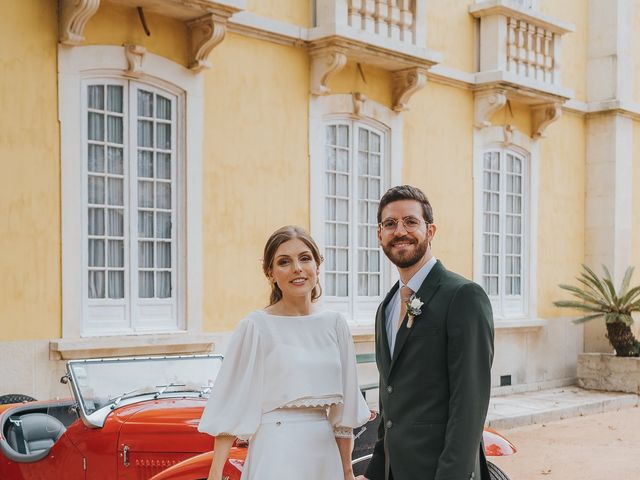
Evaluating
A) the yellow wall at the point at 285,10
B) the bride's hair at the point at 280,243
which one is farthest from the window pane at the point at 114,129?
the bride's hair at the point at 280,243

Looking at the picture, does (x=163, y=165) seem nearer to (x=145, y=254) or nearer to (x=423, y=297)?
(x=145, y=254)

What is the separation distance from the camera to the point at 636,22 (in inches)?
662

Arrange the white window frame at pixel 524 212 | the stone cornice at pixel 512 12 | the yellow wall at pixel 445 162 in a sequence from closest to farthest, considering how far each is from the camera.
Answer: the yellow wall at pixel 445 162, the stone cornice at pixel 512 12, the white window frame at pixel 524 212

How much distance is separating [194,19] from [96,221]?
2453mm

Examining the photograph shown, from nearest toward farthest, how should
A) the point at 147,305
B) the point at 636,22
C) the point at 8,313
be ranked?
the point at 8,313, the point at 147,305, the point at 636,22

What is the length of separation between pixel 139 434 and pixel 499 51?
10.0 m

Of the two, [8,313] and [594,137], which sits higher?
[594,137]

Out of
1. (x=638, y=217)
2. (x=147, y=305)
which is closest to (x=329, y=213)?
(x=147, y=305)

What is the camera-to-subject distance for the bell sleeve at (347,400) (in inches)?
152

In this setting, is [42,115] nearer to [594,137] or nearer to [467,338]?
[467,338]

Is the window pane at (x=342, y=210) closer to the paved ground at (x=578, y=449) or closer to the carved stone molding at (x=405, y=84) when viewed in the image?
the carved stone molding at (x=405, y=84)

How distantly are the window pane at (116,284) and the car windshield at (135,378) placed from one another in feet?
11.8

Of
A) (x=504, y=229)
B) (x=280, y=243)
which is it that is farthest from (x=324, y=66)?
(x=280, y=243)

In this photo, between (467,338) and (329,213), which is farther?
(329,213)
